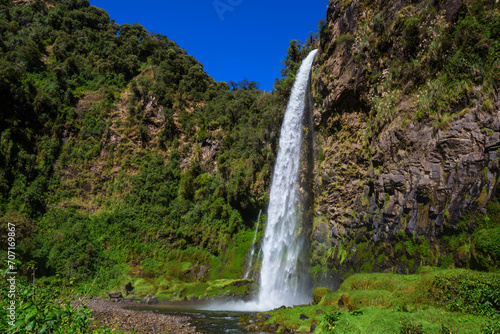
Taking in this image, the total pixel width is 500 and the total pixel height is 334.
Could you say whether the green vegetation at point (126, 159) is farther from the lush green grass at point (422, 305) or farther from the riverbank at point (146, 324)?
the lush green grass at point (422, 305)

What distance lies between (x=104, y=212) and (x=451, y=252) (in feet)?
124

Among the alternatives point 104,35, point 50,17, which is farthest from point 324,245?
point 50,17

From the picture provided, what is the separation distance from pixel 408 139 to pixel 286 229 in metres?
13.8

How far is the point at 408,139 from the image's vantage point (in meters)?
16.9

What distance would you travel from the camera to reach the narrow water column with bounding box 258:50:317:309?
23.9m

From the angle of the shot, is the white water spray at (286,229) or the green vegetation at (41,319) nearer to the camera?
the green vegetation at (41,319)

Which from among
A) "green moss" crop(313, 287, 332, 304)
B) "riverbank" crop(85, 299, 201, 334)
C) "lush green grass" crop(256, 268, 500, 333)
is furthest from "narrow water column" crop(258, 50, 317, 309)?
"lush green grass" crop(256, 268, 500, 333)

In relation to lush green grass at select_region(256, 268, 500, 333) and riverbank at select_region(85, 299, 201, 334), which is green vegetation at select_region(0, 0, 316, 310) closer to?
riverbank at select_region(85, 299, 201, 334)

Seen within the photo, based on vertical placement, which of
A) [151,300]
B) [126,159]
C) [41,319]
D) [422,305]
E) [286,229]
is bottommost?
[151,300]

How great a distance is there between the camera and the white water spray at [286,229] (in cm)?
2378

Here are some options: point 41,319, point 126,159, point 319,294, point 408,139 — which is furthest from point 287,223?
point 126,159

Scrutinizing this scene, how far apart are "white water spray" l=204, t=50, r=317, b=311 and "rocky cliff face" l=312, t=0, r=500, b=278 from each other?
8.79ft

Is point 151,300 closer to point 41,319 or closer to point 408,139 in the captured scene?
point 408,139

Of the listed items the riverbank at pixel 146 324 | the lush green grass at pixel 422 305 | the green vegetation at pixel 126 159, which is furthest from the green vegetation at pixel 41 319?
the green vegetation at pixel 126 159
